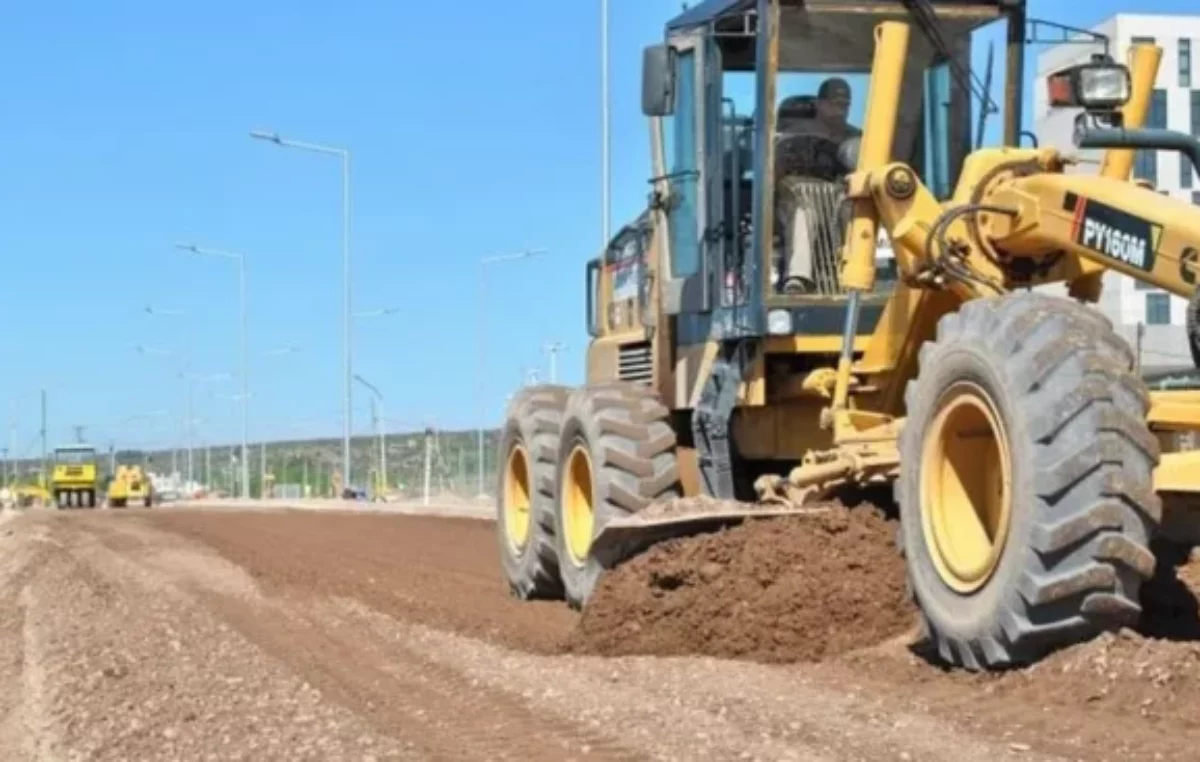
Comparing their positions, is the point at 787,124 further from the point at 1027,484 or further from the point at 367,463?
A: the point at 367,463

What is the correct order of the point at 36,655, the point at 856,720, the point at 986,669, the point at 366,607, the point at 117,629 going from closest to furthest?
the point at 856,720 < the point at 986,669 < the point at 36,655 < the point at 117,629 < the point at 366,607

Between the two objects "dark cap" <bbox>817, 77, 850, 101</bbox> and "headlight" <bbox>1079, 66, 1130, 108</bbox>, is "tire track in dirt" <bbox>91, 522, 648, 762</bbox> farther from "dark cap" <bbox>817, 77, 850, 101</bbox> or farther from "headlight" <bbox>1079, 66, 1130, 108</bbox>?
"dark cap" <bbox>817, 77, 850, 101</bbox>

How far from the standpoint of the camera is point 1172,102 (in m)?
69.7

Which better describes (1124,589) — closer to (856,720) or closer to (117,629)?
(856,720)

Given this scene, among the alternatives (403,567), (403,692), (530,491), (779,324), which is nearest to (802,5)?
(779,324)

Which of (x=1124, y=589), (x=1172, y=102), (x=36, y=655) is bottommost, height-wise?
(x=36, y=655)

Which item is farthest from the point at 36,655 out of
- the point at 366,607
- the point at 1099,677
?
the point at 1099,677

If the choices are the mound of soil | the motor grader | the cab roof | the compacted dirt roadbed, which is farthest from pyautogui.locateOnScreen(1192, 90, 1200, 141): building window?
the mound of soil

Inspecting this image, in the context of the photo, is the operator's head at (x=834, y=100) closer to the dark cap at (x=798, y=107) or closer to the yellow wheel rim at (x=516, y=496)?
the dark cap at (x=798, y=107)

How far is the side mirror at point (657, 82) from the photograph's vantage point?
10.6 meters

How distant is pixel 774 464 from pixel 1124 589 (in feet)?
14.1

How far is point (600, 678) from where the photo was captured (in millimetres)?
8039

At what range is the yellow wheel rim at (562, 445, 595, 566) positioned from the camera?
11859 mm

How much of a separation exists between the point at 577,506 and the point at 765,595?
3.47 metres
